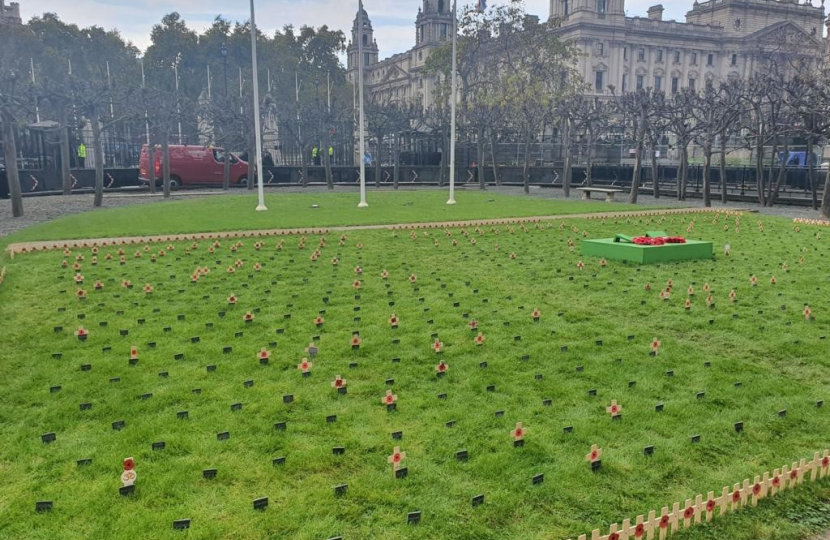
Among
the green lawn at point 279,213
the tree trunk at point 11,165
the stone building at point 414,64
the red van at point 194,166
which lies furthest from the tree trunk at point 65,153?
the stone building at point 414,64

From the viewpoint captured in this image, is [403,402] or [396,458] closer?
[396,458]

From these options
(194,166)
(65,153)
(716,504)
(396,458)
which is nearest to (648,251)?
(716,504)

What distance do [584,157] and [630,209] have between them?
3032 centimetres

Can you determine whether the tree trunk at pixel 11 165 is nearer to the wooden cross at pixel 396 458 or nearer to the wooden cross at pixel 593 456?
the wooden cross at pixel 396 458

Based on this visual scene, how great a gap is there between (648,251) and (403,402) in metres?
9.30

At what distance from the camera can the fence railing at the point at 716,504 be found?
383cm

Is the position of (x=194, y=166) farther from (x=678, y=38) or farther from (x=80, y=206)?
(x=678, y=38)

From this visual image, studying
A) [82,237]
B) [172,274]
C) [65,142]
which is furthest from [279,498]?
[65,142]

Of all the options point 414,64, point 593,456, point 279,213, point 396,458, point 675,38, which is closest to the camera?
point 396,458

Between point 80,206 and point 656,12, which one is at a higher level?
point 656,12

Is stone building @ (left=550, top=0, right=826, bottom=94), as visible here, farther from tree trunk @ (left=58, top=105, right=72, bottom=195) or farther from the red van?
tree trunk @ (left=58, top=105, right=72, bottom=195)

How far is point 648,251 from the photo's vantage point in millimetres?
13727

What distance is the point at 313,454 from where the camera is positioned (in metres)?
5.02

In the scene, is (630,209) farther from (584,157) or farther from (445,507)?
(584,157)
